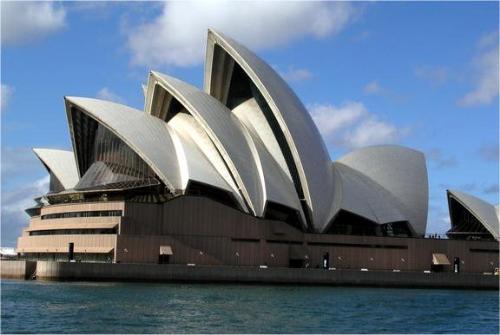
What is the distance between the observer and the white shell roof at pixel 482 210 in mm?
74000

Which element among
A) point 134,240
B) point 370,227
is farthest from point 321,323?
point 370,227

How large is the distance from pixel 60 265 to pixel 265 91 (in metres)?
22.4

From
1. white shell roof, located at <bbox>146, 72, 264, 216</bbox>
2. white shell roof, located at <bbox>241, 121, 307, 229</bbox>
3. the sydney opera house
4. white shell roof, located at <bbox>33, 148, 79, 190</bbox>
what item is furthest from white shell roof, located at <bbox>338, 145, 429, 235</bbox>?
white shell roof, located at <bbox>33, 148, 79, 190</bbox>

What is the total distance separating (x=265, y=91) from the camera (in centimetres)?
6356

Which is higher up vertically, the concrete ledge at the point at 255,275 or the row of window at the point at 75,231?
the row of window at the point at 75,231

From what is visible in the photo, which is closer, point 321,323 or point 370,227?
point 321,323

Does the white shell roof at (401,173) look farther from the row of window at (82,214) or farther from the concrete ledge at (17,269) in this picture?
the concrete ledge at (17,269)

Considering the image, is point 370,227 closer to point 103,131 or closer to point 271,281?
point 271,281

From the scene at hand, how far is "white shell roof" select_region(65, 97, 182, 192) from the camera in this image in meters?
59.1

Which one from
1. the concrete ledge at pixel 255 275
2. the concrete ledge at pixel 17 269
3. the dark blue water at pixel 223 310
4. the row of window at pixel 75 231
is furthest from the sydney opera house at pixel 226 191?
the dark blue water at pixel 223 310

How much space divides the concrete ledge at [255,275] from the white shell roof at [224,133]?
615 centimetres

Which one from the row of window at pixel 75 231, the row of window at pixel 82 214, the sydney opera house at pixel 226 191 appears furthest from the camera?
the sydney opera house at pixel 226 191

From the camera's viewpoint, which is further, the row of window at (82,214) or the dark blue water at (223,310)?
the row of window at (82,214)

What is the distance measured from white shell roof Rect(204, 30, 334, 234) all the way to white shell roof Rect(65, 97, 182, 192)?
7.96m
